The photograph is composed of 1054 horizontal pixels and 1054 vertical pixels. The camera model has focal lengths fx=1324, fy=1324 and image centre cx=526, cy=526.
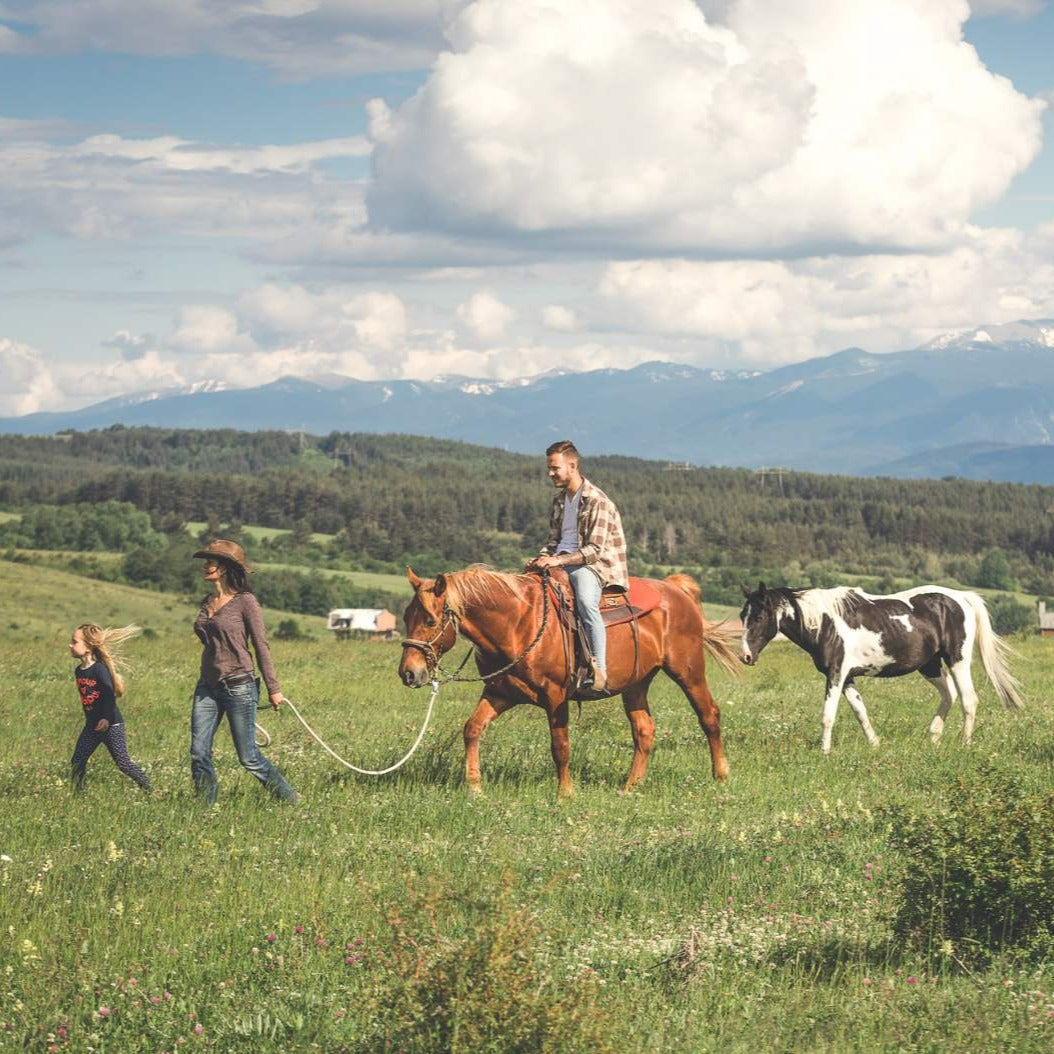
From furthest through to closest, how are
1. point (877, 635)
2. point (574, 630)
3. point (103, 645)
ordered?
1. point (877, 635)
2. point (574, 630)
3. point (103, 645)

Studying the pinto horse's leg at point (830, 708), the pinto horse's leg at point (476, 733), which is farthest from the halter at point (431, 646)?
the pinto horse's leg at point (830, 708)

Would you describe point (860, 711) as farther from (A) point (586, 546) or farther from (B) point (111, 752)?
(B) point (111, 752)

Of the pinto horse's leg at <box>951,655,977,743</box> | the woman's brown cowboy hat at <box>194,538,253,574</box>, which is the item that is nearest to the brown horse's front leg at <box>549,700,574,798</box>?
the woman's brown cowboy hat at <box>194,538,253,574</box>

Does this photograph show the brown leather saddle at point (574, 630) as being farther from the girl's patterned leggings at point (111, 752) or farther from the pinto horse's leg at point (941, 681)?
the pinto horse's leg at point (941, 681)

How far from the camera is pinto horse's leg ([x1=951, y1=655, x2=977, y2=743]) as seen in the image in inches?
703

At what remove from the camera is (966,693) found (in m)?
18.3

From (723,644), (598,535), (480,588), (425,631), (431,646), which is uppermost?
(598,535)

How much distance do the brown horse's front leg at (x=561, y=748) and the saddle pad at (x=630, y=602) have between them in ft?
4.25

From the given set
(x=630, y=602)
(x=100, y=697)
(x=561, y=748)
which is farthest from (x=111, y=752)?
(x=630, y=602)

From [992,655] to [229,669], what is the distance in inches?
464

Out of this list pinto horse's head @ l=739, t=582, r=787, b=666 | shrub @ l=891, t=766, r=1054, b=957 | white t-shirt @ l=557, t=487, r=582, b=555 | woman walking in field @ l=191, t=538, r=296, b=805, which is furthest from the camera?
pinto horse's head @ l=739, t=582, r=787, b=666

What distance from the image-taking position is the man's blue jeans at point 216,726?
41.3 feet

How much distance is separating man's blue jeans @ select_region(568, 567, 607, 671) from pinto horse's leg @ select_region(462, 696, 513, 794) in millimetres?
1121

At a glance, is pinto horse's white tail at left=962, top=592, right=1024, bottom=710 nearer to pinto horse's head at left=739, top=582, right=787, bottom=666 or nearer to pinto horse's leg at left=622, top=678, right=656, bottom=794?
pinto horse's head at left=739, top=582, right=787, bottom=666
